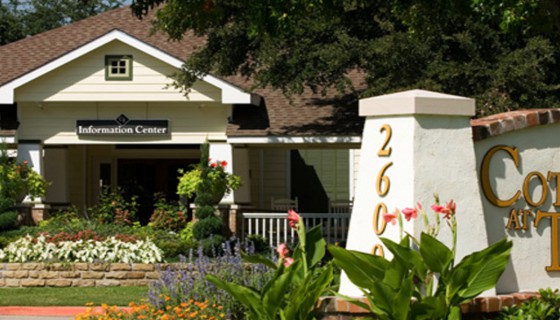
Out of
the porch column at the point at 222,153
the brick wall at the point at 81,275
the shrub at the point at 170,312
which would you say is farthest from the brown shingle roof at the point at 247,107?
the shrub at the point at 170,312

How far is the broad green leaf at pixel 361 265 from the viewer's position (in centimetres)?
891

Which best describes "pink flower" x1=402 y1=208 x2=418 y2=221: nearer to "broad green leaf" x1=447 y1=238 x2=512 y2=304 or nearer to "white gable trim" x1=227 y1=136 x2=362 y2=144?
"broad green leaf" x1=447 y1=238 x2=512 y2=304

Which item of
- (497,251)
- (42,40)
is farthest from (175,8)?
(42,40)

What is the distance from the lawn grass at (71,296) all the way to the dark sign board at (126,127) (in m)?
5.97

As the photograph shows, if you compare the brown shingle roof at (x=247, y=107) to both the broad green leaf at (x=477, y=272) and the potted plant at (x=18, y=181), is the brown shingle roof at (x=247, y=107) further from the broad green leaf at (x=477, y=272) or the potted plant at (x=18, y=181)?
the broad green leaf at (x=477, y=272)

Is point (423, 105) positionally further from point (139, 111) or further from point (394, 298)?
point (139, 111)

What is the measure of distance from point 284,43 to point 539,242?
12325mm

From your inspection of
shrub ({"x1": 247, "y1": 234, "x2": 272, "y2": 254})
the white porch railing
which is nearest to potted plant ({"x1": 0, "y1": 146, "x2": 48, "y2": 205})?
the white porch railing

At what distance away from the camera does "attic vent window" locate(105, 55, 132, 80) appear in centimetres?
2528

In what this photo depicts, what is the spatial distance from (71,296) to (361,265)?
35.4 feet

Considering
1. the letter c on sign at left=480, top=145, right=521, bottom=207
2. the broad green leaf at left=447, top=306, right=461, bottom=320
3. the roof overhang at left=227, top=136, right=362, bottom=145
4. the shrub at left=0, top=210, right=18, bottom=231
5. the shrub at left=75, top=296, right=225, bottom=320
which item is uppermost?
the roof overhang at left=227, top=136, right=362, bottom=145

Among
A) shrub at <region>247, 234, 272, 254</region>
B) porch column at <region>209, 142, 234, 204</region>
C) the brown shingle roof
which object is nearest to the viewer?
shrub at <region>247, 234, 272, 254</region>

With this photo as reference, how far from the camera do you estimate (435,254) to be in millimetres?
8859

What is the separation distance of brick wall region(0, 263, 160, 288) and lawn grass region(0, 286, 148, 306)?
0.38 meters
